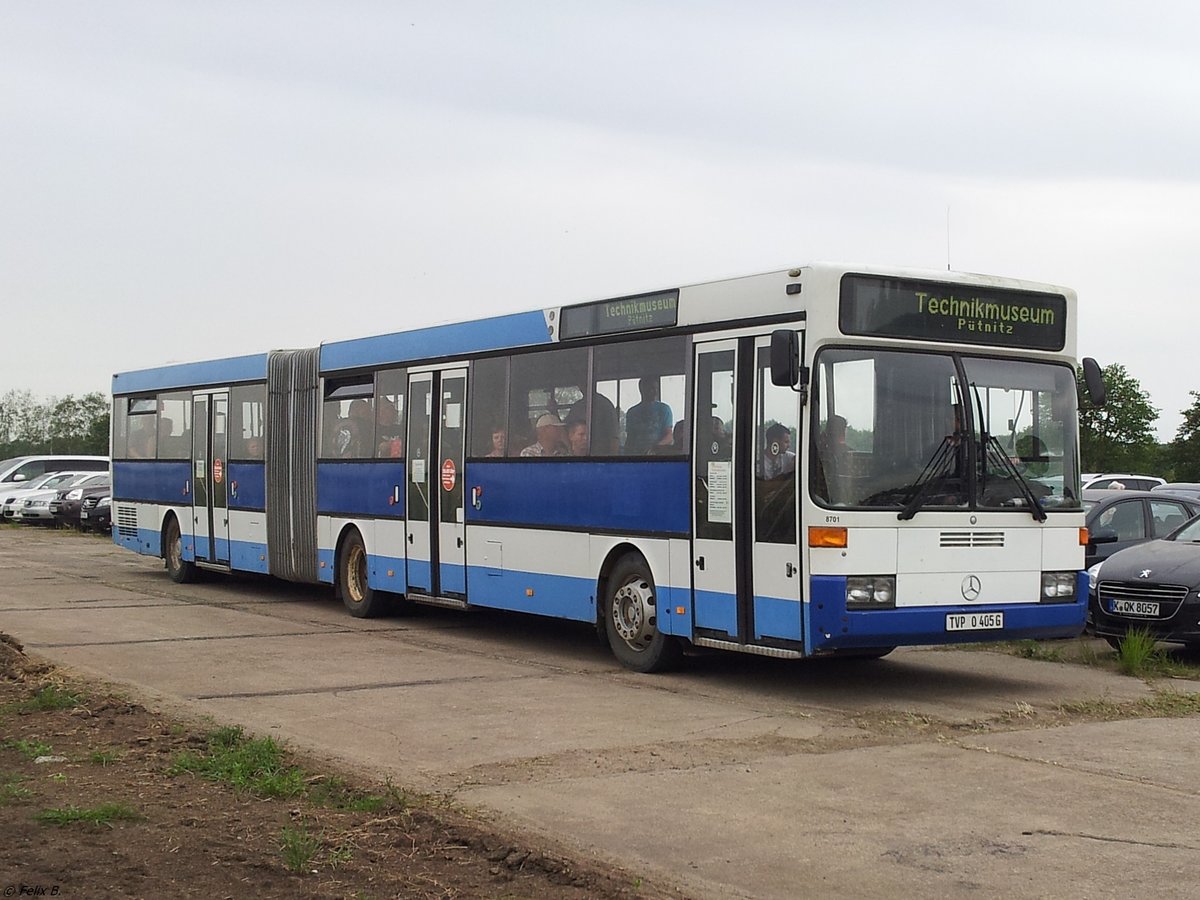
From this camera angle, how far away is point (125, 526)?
2414 centimetres

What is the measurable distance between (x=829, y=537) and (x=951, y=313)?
82.7 inches

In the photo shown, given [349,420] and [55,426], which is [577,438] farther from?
[55,426]

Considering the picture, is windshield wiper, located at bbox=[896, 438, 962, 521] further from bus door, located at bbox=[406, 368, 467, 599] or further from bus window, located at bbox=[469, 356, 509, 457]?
bus door, located at bbox=[406, 368, 467, 599]

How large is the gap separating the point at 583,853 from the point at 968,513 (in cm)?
560

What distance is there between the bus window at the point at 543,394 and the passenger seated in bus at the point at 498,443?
8 centimetres

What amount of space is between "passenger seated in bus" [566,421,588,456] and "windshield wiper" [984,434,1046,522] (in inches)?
143

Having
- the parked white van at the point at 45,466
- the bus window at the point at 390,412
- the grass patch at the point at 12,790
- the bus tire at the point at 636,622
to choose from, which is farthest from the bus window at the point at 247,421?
the parked white van at the point at 45,466

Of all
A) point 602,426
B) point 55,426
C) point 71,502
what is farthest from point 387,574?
point 55,426

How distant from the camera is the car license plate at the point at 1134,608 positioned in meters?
13.6

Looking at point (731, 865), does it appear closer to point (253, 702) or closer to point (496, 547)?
point (253, 702)

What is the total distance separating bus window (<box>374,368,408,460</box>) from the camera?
16.5m

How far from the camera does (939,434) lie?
11.1m

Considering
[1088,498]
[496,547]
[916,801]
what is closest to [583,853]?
[916,801]

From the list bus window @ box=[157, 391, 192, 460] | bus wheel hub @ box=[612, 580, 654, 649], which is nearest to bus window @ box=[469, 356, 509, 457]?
bus wheel hub @ box=[612, 580, 654, 649]
